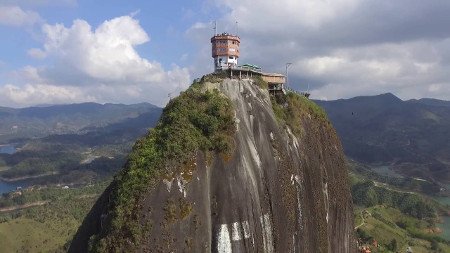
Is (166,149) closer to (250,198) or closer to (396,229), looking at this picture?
(250,198)

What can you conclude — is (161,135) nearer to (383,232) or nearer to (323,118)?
(323,118)

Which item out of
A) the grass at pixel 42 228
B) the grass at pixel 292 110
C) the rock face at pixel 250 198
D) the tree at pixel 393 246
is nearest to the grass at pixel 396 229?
the tree at pixel 393 246

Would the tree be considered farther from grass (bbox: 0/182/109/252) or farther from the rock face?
grass (bbox: 0/182/109/252)

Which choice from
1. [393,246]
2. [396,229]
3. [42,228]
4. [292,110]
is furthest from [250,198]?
[396,229]

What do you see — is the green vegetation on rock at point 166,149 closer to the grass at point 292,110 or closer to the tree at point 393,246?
the grass at point 292,110

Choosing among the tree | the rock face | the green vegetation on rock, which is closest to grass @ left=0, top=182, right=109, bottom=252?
the tree

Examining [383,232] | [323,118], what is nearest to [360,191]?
[383,232]
